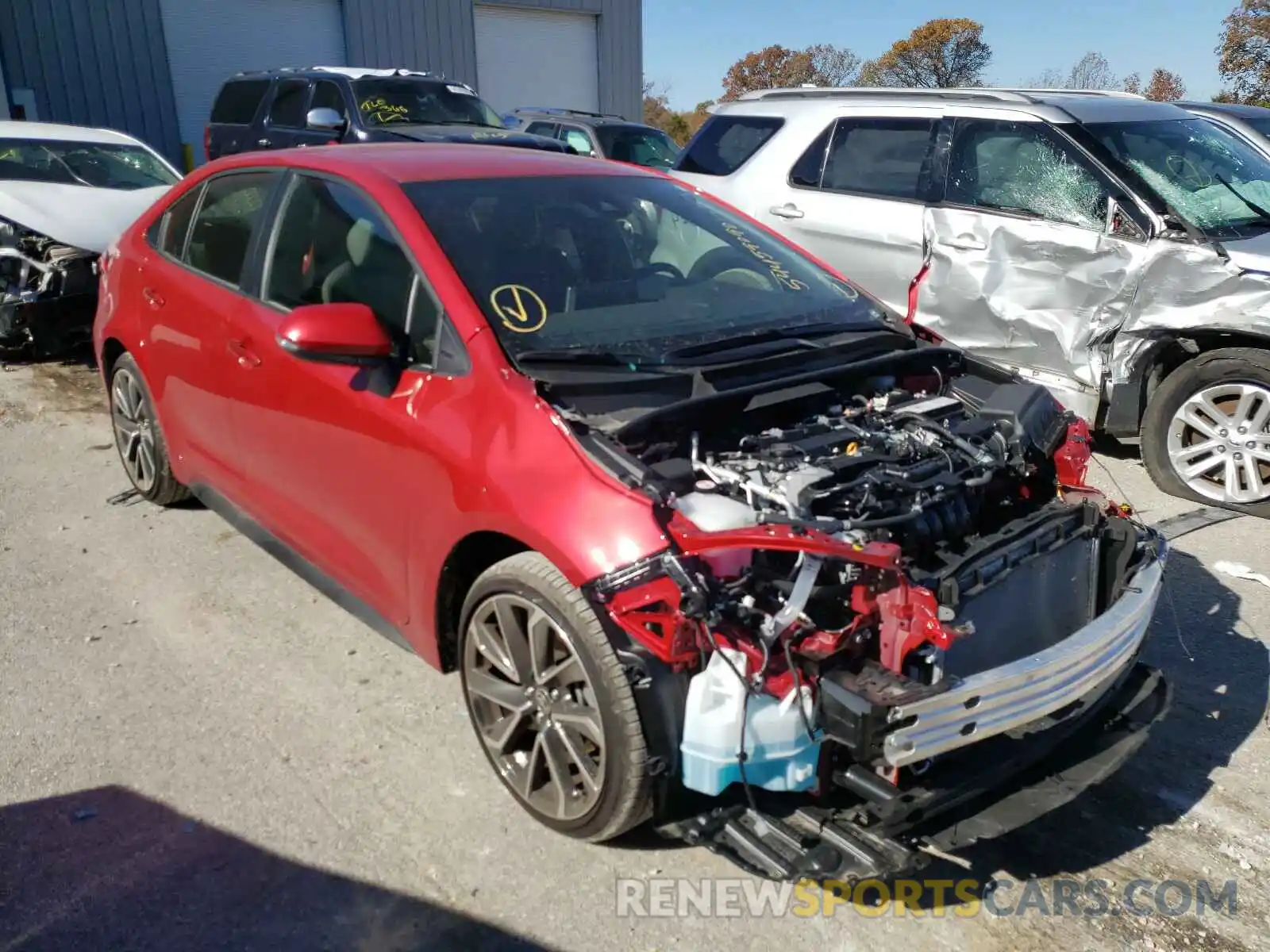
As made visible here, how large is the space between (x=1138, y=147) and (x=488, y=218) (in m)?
4.12

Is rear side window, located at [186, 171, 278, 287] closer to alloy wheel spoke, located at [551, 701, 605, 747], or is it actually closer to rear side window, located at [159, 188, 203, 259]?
rear side window, located at [159, 188, 203, 259]

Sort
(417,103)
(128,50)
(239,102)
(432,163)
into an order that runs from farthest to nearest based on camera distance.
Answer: (128,50) → (239,102) → (417,103) → (432,163)

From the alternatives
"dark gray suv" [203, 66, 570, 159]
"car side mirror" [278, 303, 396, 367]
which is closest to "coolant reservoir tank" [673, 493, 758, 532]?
"car side mirror" [278, 303, 396, 367]

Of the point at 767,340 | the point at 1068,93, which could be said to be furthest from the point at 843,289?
the point at 1068,93

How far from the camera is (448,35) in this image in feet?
63.4

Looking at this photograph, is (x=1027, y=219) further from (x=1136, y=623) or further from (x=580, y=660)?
(x=580, y=660)

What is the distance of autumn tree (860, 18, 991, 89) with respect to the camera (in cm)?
3089

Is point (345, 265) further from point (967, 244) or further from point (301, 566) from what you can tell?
point (967, 244)

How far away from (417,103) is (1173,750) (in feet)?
33.0

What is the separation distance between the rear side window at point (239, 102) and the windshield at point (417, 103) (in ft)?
5.43

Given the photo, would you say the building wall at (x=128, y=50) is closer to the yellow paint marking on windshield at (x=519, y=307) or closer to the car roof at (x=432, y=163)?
the car roof at (x=432, y=163)

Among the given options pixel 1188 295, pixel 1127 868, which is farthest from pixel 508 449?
pixel 1188 295

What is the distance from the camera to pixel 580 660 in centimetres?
251

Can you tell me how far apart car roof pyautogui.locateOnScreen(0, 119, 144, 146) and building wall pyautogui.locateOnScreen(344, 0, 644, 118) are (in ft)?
32.7
